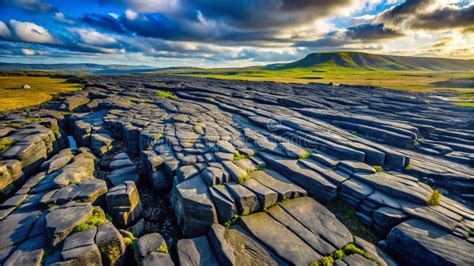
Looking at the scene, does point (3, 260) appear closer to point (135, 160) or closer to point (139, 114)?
point (135, 160)

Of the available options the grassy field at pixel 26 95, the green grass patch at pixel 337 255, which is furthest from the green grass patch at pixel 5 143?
the grassy field at pixel 26 95

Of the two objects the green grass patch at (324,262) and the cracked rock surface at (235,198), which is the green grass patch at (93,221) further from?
A: the green grass patch at (324,262)

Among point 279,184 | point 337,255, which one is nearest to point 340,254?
point 337,255

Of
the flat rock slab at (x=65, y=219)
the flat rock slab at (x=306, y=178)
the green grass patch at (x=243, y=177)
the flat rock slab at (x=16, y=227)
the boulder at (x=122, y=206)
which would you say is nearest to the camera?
the flat rock slab at (x=65, y=219)

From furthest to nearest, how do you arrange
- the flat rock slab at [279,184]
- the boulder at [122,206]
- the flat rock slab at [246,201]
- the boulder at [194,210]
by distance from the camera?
the flat rock slab at [279,184] → the boulder at [122,206] → the flat rock slab at [246,201] → the boulder at [194,210]

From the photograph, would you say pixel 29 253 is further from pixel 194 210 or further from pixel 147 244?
pixel 194 210

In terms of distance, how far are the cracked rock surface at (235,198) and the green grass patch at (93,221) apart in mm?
36

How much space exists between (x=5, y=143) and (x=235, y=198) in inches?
573

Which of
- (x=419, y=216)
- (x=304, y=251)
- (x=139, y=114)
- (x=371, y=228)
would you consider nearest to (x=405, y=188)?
(x=419, y=216)

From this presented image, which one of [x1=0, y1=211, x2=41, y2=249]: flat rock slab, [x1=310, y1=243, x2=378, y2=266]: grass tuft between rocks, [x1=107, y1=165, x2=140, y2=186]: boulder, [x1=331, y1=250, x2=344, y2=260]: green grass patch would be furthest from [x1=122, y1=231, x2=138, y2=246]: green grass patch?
[x1=331, y1=250, x2=344, y2=260]: green grass patch

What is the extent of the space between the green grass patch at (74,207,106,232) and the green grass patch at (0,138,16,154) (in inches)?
371

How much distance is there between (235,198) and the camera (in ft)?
30.3

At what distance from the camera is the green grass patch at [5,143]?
1341 centimetres

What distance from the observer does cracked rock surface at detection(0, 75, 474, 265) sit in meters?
7.25
